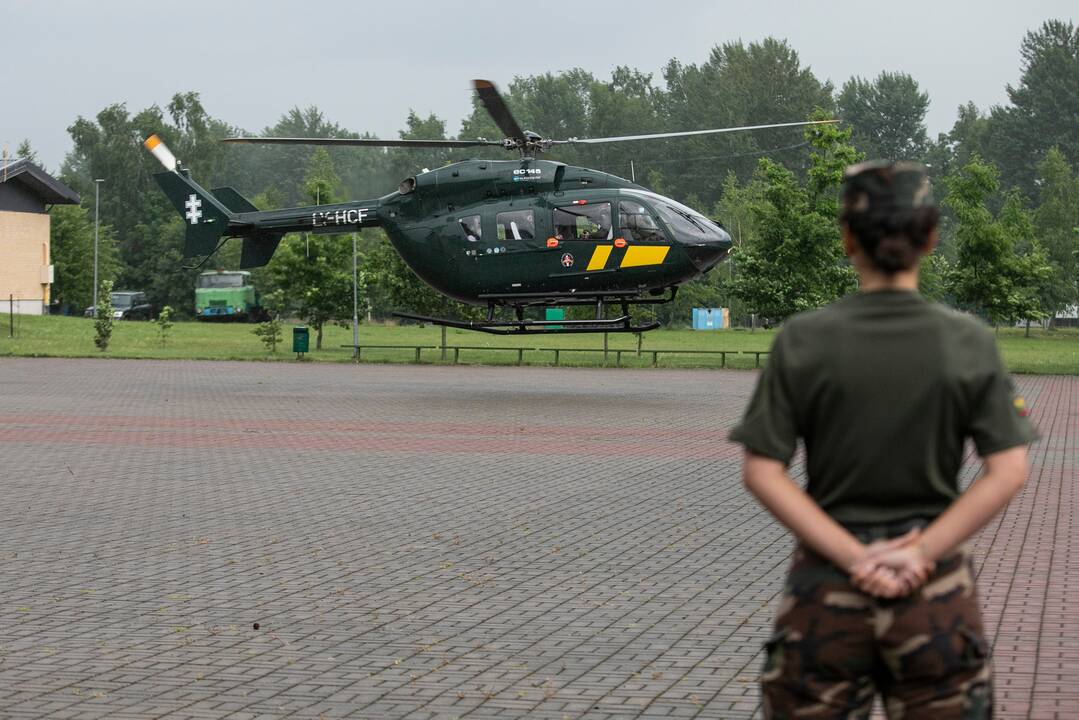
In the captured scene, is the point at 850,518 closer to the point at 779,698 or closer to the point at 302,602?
the point at 779,698

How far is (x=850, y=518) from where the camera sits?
3.23 m

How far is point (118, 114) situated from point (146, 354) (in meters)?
59.6

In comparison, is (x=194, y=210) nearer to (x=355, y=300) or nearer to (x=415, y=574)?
(x=355, y=300)

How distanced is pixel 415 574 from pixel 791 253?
1284 inches

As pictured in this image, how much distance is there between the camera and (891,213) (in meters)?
3.20

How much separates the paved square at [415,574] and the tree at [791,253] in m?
20.8

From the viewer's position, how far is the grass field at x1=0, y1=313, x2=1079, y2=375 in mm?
39719

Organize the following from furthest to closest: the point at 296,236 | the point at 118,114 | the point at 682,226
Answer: the point at 118,114, the point at 296,236, the point at 682,226

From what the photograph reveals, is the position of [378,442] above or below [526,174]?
below

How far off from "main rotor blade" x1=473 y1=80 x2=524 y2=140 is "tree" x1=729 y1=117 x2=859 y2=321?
1883cm

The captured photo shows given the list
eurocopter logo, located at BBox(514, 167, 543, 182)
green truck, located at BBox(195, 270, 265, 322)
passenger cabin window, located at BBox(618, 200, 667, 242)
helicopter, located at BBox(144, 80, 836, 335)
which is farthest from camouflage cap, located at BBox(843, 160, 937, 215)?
green truck, located at BBox(195, 270, 265, 322)

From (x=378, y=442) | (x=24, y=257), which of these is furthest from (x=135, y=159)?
(x=378, y=442)

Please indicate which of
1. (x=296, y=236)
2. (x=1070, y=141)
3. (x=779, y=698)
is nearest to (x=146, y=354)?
(x=296, y=236)

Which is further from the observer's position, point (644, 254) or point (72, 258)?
point (72, 258)
